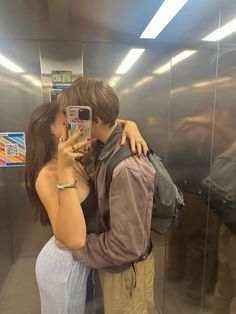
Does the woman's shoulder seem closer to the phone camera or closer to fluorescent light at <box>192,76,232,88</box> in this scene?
the phone camera

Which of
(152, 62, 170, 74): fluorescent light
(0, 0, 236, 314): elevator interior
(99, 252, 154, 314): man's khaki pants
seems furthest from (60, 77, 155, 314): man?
(152, 62, 170, 74): fluorescent light

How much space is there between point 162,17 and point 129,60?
284 mm

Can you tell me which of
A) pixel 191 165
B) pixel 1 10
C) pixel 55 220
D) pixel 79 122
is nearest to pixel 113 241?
pixel 55 220

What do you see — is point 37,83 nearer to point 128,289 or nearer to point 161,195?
point 161,195

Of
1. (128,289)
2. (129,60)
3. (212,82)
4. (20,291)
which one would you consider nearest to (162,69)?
(129,60)

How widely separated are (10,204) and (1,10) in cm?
111

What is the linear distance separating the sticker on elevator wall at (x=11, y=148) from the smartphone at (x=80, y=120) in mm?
764

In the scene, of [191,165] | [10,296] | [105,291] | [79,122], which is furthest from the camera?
[10,296]

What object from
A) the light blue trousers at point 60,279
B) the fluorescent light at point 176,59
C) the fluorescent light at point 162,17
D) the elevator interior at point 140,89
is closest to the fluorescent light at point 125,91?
the elevator interior at point 140,89

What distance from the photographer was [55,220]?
88cm

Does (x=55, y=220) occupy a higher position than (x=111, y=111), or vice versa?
(x=111, y=111)

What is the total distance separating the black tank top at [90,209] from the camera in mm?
993

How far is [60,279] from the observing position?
1016 mm

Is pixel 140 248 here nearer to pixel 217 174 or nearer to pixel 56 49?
pixel 217 174
